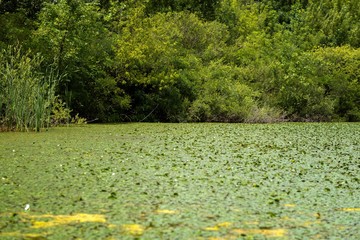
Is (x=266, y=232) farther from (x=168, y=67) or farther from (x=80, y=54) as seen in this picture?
(x=168, y=67)

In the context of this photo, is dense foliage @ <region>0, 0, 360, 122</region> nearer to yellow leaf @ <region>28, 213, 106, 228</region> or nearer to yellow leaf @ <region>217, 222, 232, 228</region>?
yellow leaf @ <region>28, 213, 106, 228</region>

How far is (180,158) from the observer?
21.2 feet

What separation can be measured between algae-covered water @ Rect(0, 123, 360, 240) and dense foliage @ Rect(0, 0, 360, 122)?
164 inches

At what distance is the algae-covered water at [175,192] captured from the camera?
314cm

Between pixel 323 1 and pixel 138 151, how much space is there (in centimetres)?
2506

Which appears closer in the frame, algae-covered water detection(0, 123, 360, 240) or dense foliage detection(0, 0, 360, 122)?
algae-covered water detection(0, 123, 360, 240)

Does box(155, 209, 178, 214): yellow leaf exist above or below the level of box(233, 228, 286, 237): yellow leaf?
below

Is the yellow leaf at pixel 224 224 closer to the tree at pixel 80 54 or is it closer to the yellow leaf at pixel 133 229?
the yellow leaf at pixel 133 229

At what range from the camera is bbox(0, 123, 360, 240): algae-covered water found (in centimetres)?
314

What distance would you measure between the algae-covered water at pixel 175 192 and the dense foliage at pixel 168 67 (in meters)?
4.17

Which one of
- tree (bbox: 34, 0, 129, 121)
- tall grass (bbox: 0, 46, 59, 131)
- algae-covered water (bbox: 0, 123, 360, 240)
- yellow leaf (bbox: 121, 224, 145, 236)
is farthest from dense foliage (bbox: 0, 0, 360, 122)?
yellow leaf (bbox: 121, 224, 145, 236)

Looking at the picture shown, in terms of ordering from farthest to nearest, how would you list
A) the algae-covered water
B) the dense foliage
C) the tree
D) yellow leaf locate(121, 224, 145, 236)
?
the dense foliage, the tree, the algae-covered water, yellow leaf locate(121, 224, 145, 236)

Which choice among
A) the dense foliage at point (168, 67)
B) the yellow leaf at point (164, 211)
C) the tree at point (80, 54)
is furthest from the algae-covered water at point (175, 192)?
the tree at point (80, 54)

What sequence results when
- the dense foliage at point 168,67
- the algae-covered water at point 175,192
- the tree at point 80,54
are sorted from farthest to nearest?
the dense foliage at point 168,67, the tree at point 80,54, the algae-covered water at point 175,192
